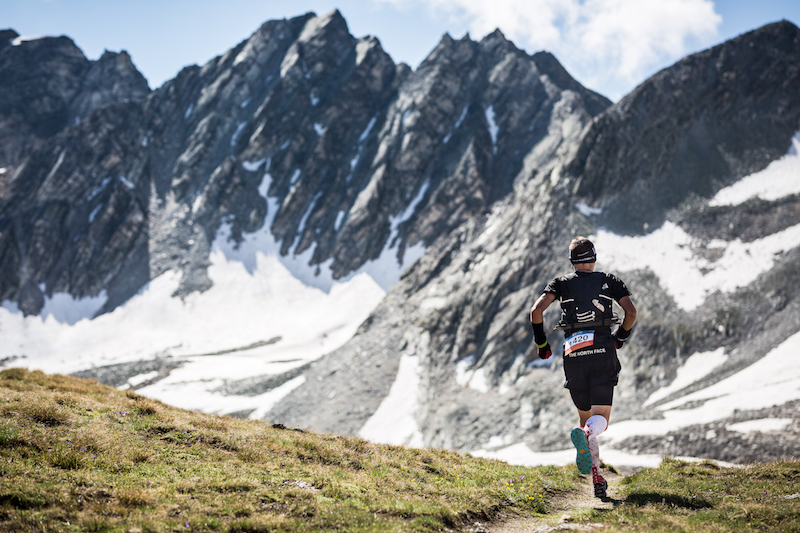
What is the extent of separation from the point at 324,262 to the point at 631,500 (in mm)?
103779

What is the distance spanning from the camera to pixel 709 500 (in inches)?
297

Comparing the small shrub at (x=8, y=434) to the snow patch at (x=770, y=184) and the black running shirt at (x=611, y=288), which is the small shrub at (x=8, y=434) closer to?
the black running shirt at (x=611, y=288)

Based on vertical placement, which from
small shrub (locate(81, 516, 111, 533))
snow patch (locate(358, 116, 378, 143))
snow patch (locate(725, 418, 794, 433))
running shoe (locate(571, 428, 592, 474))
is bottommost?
snow patch (locate(725, 418, 794, 433))

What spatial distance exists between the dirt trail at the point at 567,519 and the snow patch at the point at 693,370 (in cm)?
2961

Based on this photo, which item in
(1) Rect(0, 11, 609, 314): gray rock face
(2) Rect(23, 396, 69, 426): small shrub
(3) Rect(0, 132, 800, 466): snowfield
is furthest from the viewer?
(1) Rect(0, 11, 609, 314): gray rock face

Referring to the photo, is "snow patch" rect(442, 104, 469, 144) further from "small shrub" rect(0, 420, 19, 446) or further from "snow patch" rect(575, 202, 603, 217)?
"small shrub" rect(0, 420, 19, 446)

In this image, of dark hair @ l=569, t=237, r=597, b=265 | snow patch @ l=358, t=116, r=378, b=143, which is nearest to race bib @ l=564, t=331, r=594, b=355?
dark hair @ l=569, t=237, r=597, b=265

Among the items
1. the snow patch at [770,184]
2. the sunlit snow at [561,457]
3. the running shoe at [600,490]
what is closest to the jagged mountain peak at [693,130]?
the snow patch at [770,184]

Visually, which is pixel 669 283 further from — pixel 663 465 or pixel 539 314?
pixel 539 314

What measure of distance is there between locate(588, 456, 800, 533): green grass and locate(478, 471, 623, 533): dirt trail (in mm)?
231

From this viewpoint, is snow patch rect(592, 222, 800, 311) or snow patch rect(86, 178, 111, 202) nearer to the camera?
snow patch rect(592, 222, 800, 311)

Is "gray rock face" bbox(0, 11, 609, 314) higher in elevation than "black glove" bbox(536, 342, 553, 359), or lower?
higher

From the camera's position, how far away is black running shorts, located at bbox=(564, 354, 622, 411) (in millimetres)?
7504

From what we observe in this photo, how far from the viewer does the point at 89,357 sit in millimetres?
86312
